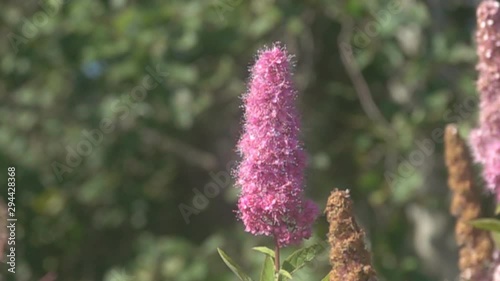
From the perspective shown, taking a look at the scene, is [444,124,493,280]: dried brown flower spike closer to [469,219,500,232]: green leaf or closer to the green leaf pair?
[469,219,500,232]: green leaf

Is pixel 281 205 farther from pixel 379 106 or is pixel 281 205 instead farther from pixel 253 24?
pixel 379 106

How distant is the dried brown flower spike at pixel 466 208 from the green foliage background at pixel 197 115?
1596 millimetres

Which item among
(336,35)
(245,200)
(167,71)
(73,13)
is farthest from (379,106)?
(245,200)

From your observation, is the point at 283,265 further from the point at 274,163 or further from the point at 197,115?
the point at 197,115

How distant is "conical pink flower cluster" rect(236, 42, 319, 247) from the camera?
1270 mm

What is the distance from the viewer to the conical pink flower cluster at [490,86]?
5.76ft

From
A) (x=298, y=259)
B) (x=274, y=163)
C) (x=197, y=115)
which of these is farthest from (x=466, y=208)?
(x=197, y=115)

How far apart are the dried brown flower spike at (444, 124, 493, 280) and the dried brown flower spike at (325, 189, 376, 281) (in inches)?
21.9

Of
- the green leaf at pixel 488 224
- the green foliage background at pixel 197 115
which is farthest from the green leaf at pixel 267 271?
the green foliage background at pixel 197 115

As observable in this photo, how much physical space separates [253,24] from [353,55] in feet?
1.74

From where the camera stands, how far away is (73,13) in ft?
14.6

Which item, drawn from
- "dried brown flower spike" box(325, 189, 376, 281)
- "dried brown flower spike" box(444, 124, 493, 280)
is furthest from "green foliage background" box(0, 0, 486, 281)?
"dried brown flower spike" box(325, 189, 376, 281)

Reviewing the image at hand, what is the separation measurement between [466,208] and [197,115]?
2.97 metres

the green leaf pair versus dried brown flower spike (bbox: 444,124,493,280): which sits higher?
dried brown flower spike (bbox: 444,124,493,280)
